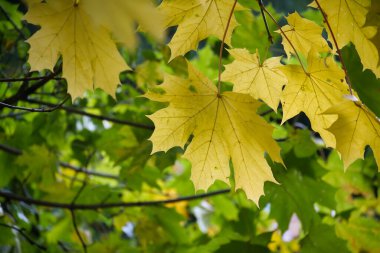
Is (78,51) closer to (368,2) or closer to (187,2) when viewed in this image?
(187,2)

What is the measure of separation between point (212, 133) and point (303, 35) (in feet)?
1.17

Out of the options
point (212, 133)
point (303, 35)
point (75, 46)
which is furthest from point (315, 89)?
point (75, 46)

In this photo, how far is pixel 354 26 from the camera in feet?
3.57

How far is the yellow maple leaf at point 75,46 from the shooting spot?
0.95 metres

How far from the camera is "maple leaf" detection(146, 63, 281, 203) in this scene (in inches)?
42.6

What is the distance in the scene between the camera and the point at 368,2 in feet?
3.43

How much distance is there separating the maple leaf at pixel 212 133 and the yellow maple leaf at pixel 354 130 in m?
0.16

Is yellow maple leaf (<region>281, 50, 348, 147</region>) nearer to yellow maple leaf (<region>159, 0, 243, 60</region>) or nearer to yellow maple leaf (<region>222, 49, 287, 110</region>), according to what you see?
yellow maple leaf (<region>222, 49, 287, 110</region>)

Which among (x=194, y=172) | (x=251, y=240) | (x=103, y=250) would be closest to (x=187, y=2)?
(x=194, y=172)

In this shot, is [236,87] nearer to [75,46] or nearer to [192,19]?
[192,19]

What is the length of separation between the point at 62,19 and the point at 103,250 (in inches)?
59.1

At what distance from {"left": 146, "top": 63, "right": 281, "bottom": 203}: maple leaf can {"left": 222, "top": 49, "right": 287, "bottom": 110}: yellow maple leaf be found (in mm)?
92

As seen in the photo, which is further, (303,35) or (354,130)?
(303,35)

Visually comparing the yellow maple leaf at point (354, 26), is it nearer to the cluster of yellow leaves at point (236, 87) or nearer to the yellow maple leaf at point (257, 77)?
the cluster of yellow leaves at point (236, 87)
